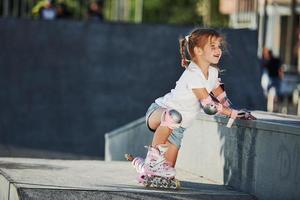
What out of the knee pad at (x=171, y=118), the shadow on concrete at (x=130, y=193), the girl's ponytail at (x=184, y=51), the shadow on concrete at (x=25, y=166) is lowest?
the shadow on concrete at (x=25, y=166)

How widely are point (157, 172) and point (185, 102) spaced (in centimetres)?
56

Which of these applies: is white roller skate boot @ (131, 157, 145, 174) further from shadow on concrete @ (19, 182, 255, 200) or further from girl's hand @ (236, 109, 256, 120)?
girl's hand @ (236, 109, 256, 120)

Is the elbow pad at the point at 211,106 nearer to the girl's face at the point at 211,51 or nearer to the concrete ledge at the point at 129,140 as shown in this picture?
the girl's face at the point at 211,51

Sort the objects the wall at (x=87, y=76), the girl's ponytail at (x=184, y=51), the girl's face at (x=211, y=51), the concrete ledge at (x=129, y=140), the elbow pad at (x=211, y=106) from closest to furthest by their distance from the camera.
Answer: the elbow pad at (x=211, y=106), the girl's face at (x=211, y=51), the girl's ponytail at (x=184, y=51), the concrete ledge at (x=129, y=140), the wall at (x=87, y=76)

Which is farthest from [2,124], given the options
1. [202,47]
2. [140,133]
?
[202,47]

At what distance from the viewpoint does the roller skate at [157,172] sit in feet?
26.0

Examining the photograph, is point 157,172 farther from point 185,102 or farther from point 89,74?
point 89,74

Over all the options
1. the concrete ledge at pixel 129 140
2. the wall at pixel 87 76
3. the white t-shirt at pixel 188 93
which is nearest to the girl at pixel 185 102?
the white t-shirt at pixel 188 93

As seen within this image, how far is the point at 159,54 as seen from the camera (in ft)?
61.0

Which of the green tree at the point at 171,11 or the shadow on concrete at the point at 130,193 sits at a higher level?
the shadow on concrete at the point at 130,193

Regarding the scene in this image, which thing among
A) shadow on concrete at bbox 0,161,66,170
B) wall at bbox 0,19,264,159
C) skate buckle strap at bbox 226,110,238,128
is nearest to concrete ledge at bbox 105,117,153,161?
shadow on concrete at bbox 0,161,66,170

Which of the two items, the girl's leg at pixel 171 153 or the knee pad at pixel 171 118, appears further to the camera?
the girl's leg at pixel 171 153

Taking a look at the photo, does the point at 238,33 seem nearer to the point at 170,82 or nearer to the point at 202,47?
the point at 170,82

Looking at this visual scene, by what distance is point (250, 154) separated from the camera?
8062 millimetres
